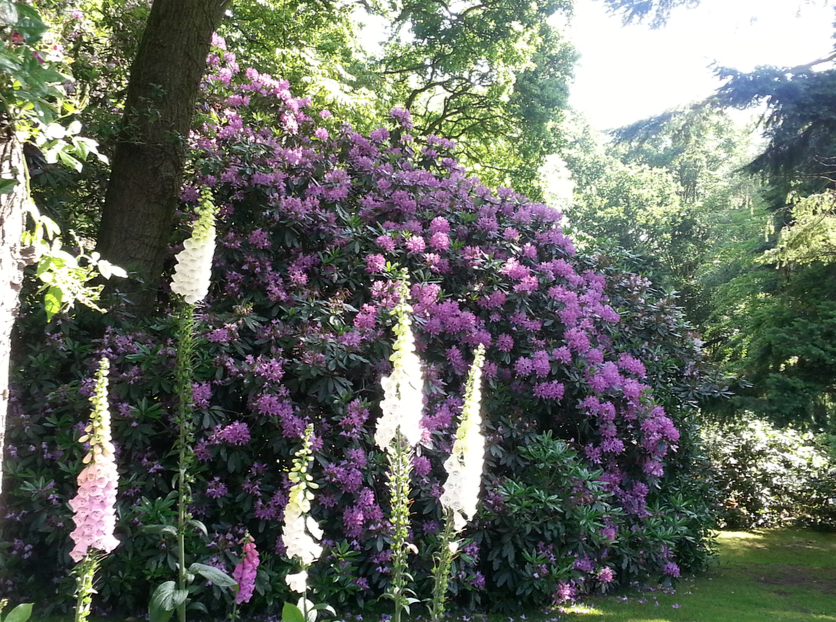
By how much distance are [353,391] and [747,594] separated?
14.6ft

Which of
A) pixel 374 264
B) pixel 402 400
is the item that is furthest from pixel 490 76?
pixel 402 400

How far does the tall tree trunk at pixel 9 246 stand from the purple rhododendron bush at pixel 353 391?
7.25 ft

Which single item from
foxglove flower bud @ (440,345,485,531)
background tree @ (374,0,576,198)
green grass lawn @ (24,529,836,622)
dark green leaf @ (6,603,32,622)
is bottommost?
green grass lawn @ (24,529,836,622)

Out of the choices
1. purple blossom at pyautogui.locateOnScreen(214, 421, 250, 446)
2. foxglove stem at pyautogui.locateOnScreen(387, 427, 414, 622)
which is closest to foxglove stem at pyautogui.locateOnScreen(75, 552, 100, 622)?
foxglove stem at pyautogui.locateOnScreen(387, 427, 414, 622)

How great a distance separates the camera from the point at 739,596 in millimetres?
5781

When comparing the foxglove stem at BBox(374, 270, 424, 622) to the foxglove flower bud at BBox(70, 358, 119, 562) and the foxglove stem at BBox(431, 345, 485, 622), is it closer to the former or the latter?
the foxglove stem at BBox(431, 345, 485, 622)

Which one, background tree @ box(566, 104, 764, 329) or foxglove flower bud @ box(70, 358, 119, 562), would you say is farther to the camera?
background tree @ box(566, 104, 764, 329)

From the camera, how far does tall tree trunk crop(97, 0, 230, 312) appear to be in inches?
191

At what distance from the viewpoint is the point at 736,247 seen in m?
16.2

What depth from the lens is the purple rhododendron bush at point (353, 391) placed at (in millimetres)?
3994

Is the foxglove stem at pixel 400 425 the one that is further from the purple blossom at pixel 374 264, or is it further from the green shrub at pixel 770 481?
the green shrub at pixel 770 481

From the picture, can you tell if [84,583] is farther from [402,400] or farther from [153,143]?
[153,143]

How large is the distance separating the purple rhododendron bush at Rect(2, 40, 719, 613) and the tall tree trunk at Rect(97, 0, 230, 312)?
0.97ft

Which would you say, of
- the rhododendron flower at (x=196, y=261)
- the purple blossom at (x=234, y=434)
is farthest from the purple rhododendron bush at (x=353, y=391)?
the rhododendron flower at (x=196, y=261)
